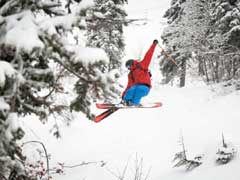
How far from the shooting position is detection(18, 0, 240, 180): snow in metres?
9.31

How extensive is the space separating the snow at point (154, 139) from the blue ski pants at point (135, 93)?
175 cm

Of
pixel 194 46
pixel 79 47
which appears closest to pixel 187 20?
pixel 194 46

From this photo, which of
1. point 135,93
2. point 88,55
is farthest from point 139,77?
point 88,55

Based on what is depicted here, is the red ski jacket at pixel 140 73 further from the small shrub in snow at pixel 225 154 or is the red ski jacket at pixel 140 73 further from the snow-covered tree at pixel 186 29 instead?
the snow-covered tree at pixel 186 29

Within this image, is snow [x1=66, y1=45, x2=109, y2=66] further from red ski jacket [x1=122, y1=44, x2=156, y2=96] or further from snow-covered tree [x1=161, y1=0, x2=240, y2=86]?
snow-covered tree [x1=161, y1=0, x2=240, y2=86]

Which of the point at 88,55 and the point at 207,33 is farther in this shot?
the point at 207,33

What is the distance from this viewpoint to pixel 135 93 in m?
9.75

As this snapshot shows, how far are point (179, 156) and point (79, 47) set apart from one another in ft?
22.2

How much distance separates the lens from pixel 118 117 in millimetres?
17000

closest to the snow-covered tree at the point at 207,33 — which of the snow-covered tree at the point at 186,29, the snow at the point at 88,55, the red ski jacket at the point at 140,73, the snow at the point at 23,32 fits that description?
the snow-covered tree at the point at 186,29

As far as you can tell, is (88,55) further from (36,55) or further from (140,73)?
(140,73)

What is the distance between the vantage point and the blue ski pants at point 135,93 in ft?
31.3

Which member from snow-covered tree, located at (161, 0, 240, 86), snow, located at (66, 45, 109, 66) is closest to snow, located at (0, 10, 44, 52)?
snow, located at (66, 45, 109, 66)

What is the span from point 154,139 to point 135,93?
149 inches
